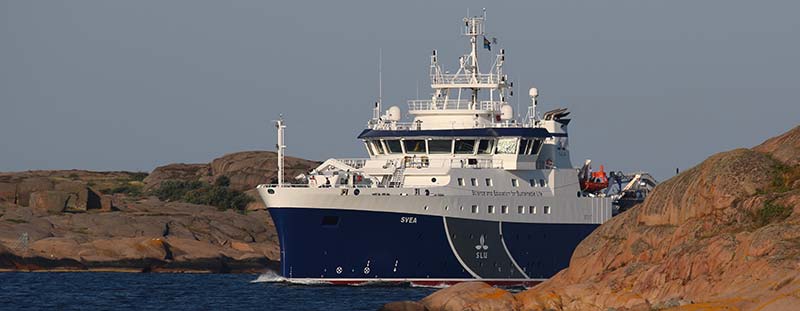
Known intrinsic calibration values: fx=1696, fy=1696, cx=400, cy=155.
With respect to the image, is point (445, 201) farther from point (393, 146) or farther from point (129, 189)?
point (129, 189)

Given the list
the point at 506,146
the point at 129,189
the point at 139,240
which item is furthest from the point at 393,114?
the point at 129,189

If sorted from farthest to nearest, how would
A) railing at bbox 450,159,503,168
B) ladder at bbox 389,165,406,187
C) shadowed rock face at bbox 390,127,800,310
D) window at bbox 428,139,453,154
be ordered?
window at bbox 428,139,453,154 → railing at bbox 450,159,503,168 → ladder at bbox 389,165,406,187 → shadowed rock face at bbox 390,127,800,310

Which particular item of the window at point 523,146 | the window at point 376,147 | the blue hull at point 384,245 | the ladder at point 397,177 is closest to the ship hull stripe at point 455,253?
the blue hull at point 384,245

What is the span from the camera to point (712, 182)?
43156 mm

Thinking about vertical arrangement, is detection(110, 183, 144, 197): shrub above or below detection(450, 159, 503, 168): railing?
below

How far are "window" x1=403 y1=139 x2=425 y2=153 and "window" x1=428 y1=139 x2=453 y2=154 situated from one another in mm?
298

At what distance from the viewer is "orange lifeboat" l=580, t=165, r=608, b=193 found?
216 ft

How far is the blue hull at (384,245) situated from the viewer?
2270 inches

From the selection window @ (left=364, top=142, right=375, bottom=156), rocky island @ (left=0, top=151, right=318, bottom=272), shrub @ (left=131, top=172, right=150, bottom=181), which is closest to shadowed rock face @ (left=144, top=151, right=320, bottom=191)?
rocky island @ (left=0, top=151, right=318, bottom=272)

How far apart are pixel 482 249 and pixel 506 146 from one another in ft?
13.0

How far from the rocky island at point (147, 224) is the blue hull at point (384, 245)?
55.2 feet

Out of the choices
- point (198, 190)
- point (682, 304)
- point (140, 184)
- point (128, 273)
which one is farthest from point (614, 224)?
point (140, 184)

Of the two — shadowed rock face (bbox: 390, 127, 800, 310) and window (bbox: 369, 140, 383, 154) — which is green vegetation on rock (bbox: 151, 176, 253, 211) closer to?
window (bbox: 369, 140, 383, 154)

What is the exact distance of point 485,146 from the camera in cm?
6109
